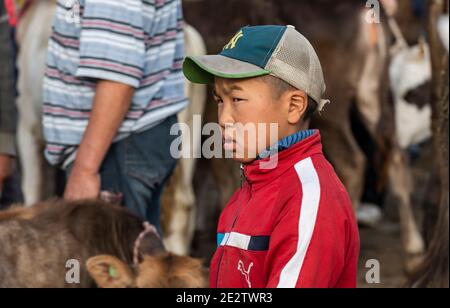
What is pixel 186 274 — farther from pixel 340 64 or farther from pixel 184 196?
pixel 340 64

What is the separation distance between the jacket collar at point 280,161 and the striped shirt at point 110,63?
48.7 inches

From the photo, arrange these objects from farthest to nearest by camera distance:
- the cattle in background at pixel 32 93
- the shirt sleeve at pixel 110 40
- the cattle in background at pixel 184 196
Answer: the cattle in background at pixel 184 196, the cattle in background at pixel 32 93, the shirt sleeve at pixel 110 40

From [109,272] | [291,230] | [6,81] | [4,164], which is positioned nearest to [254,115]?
[291,230]

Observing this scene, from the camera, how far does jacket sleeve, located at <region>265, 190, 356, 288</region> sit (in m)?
2.23

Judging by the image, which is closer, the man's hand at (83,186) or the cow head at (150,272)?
the cow head at (150,272)

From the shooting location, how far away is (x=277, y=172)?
94.9 inches

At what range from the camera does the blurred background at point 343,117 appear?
646 centimetres

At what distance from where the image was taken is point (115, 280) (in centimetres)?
323

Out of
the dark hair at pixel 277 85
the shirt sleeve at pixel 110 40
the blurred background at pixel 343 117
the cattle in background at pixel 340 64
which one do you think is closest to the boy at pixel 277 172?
the dark hair at pixel 277 85

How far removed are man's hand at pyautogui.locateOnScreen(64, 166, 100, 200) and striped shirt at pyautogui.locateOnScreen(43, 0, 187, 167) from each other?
0.48 ft

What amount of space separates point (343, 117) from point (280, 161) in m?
5.14

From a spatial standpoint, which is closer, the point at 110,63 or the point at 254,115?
the point at 254,115

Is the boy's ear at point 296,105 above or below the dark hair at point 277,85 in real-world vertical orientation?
below

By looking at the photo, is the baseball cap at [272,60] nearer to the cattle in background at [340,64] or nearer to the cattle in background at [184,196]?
the cattle in background at [184,196]
